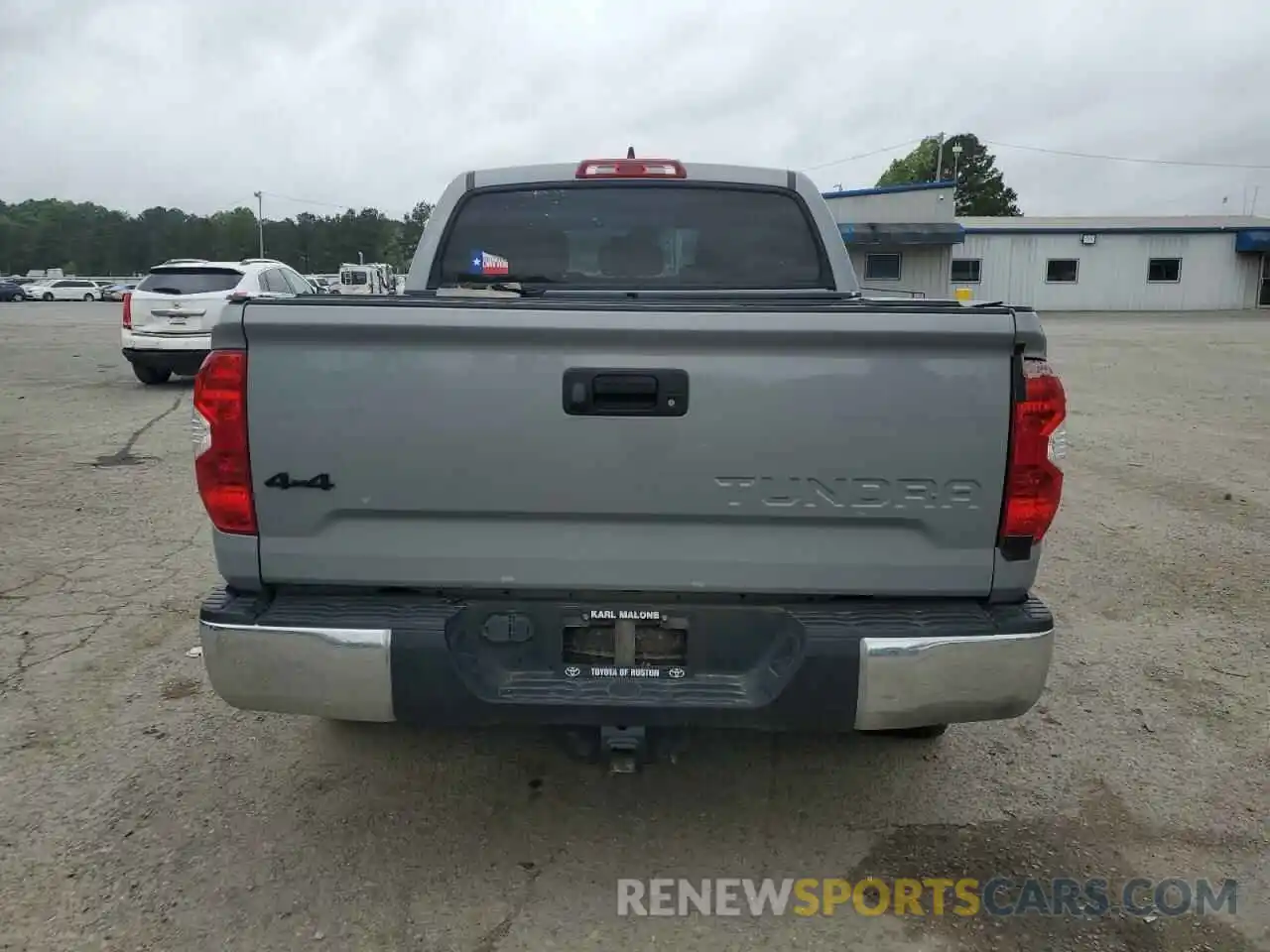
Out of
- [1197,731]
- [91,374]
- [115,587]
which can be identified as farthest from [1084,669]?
[91,374]

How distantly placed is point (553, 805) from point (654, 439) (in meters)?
1.46

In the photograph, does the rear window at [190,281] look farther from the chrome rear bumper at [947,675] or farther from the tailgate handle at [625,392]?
the chrome rear bumper at [947,675]

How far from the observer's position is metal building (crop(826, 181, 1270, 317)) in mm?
36469

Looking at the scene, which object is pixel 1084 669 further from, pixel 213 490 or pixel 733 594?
pixel 213 490

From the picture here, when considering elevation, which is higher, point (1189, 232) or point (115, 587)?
point (1189, 232)

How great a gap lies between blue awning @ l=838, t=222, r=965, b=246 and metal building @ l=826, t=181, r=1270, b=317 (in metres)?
0.73

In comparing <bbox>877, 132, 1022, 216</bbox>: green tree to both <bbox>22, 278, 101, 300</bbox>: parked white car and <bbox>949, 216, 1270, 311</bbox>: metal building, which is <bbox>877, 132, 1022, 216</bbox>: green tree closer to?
<bbox>949, 216, 1270, 311</bbox>: metal building

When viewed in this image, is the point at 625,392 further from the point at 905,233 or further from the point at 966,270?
the point at 966,270

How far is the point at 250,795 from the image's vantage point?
3.30 m

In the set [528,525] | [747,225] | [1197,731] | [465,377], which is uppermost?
[747,225]

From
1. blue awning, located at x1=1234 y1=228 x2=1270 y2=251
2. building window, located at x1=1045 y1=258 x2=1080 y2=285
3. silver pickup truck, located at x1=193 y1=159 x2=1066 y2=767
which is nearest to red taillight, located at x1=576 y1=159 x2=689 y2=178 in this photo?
silver pickup truck, located at x1=193 y1=159 x2=1066 y2=767

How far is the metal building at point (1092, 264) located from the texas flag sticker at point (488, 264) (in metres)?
33.5

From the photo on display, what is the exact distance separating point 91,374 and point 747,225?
1479 cm

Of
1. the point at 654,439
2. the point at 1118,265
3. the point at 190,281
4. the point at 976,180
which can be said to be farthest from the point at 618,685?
the point at 976,180
